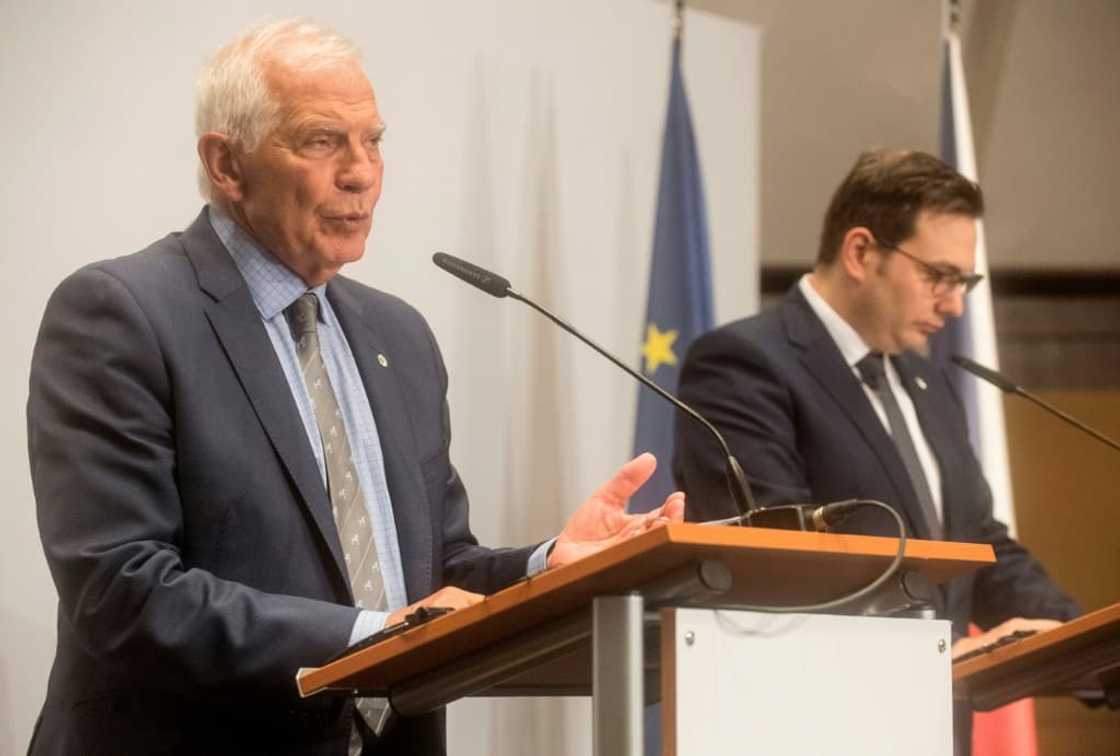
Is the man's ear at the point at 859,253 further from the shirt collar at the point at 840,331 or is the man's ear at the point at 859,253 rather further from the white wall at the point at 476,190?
the white wall at the point at 476,190

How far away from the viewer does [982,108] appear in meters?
6.03

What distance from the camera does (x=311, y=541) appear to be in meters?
2.44

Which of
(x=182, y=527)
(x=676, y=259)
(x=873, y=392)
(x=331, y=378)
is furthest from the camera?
(x=676, y=259)

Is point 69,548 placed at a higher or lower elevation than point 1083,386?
lower

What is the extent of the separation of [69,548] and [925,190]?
2.40 metres

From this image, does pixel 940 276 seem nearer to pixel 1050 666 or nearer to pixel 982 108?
pixel 1050 666

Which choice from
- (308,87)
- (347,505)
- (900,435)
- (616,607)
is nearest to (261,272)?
(308,87)

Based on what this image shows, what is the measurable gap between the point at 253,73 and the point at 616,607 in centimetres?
130

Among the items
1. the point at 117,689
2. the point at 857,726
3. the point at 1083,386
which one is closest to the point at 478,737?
the point at 117,689

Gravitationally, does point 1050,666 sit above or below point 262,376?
below

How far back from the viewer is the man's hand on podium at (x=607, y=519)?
2373 mm

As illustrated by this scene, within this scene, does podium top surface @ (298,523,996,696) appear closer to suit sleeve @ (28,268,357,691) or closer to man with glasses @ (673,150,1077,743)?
suit sleeve @ (28,268,357,691)

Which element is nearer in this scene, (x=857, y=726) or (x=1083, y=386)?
(x=857, y=726)

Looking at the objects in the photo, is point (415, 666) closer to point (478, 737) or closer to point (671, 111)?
point (478, 737)
